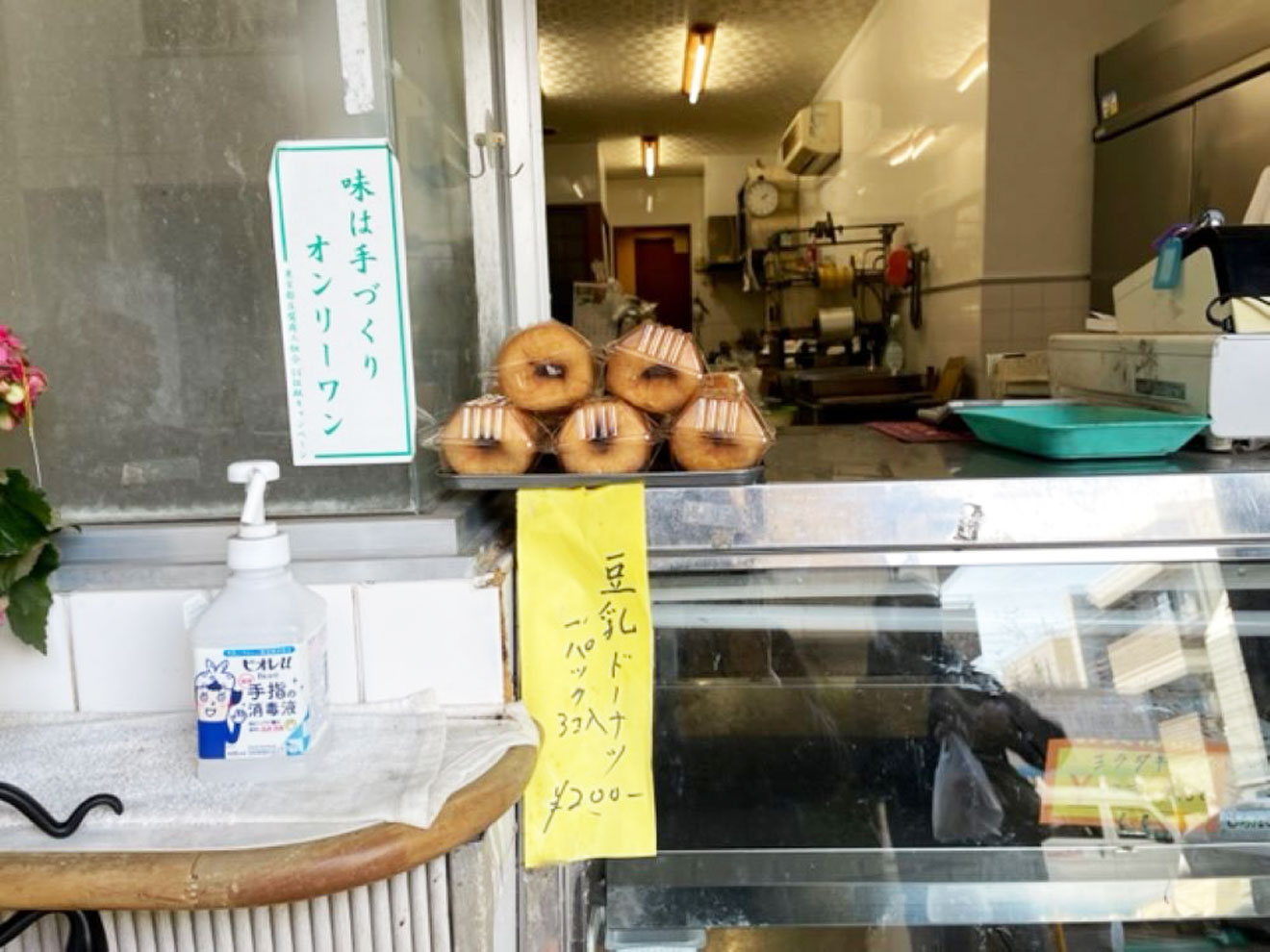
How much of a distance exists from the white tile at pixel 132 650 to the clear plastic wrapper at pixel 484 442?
0.79 ft

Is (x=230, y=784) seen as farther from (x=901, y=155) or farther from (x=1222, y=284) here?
(x=901, y=155)

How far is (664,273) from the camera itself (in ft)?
27.6

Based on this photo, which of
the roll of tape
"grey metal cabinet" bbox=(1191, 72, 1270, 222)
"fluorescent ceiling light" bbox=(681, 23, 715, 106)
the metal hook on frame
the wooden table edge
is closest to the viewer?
the wooden table edge

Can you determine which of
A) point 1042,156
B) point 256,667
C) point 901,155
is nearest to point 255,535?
point 256,667

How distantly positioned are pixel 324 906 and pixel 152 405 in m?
0.44

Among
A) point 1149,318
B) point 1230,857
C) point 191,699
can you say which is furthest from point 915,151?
point 191,699

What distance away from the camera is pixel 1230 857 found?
83 centimetres

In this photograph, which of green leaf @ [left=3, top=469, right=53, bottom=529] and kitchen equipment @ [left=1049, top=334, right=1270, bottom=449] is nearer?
green leaf @ [left=3, top=469, right=53, bottom=529]

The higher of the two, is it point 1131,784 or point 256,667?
point 256,667

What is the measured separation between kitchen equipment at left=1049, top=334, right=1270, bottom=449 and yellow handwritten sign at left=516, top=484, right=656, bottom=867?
574 mm

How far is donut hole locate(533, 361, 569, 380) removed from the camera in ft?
2.51

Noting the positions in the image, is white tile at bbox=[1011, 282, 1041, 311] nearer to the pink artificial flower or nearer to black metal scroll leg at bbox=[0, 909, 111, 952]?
the pink artificial flower

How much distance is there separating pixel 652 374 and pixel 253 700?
410mm

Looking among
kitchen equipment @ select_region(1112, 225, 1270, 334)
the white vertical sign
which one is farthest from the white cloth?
kitchen equipment @ select_region(1112, 225, 1270, 334)
